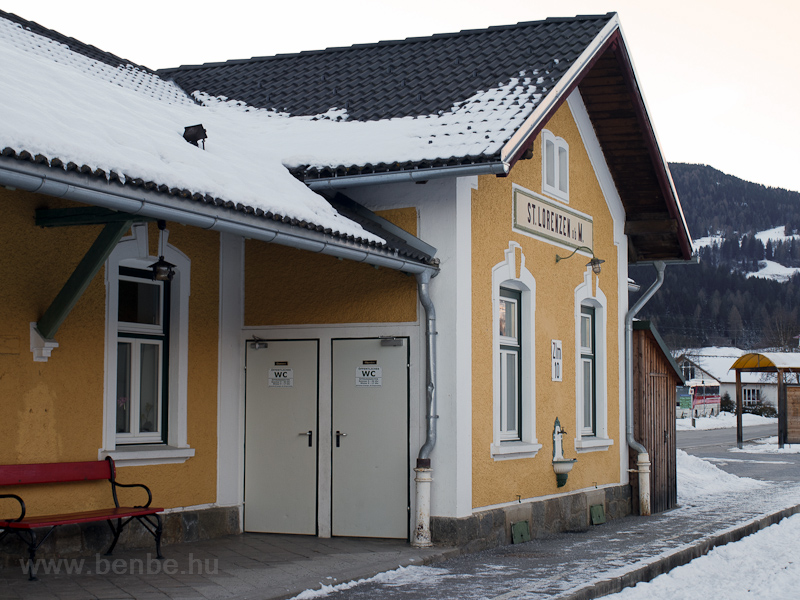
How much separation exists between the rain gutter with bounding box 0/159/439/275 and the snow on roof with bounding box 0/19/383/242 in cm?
12

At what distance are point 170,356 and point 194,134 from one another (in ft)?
6.74

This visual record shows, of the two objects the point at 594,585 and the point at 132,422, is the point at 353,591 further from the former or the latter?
the point at 132,422

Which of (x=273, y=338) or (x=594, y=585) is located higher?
(x=273, y=338)

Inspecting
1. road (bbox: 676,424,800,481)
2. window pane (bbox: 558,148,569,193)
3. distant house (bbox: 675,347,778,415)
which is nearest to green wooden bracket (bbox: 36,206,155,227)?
window pane (bbox: 558,148,569,193)

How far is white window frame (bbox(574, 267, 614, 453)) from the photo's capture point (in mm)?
12234

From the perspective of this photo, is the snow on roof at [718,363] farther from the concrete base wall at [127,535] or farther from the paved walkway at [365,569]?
the concrete base wall at [127,535]

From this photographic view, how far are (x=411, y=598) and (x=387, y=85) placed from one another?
627 centimetres

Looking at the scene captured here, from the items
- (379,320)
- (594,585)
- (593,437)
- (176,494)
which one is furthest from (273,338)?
(593,437)

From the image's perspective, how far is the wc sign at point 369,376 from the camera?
9602 mm

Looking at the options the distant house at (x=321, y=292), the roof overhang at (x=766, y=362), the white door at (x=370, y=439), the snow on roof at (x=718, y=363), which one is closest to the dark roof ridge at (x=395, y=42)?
the distant house at (x=321, y=292)

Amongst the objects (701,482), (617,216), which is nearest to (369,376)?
(617,216)

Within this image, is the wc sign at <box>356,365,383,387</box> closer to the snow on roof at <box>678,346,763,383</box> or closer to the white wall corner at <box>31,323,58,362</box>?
the white wall corner at <box>31,323,58,362</box>

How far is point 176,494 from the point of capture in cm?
924

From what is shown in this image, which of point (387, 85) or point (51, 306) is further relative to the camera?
point (387, 85)
